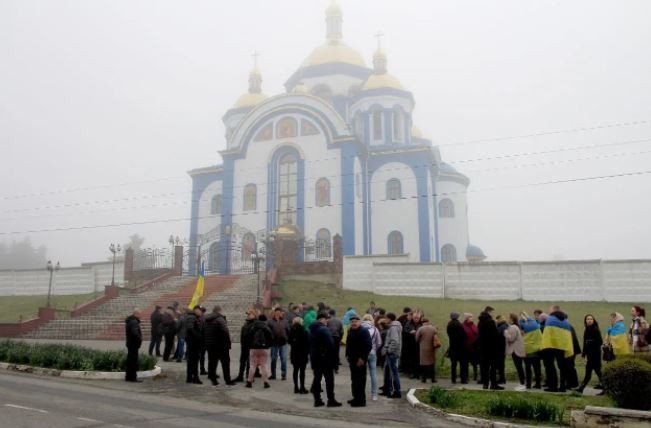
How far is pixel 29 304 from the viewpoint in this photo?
28.9 metres

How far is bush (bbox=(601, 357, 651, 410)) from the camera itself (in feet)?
25.6

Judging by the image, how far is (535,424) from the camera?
7.76m

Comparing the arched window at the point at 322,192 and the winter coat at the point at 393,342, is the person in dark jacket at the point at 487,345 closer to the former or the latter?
the winter coat at the point at 393,342

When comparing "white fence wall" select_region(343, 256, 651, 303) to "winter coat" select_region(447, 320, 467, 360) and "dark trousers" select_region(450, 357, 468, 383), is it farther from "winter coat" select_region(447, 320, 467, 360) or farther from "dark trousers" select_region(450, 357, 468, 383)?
"winter coat" select_region(447, 320, 467, 360)

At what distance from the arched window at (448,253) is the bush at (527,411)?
3308 centimetres

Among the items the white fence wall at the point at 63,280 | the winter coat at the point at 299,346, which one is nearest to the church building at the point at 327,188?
the white fence wall at the point at 63,280

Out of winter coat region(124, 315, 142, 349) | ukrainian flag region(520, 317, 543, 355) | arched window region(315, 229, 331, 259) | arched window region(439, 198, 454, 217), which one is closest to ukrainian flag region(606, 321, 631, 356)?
ukrainian flag region(520, 317, 543, 355)

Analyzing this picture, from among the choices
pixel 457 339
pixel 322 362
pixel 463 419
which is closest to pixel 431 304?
pixel 457 339

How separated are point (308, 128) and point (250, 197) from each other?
601 cm

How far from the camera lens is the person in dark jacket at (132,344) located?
1145 cm

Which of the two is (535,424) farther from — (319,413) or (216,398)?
(216,398)

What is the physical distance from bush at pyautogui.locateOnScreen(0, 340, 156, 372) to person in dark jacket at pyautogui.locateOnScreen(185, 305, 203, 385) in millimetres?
1355

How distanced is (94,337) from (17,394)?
38.2ft

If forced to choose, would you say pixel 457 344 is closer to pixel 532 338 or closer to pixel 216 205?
pixel 532 338
